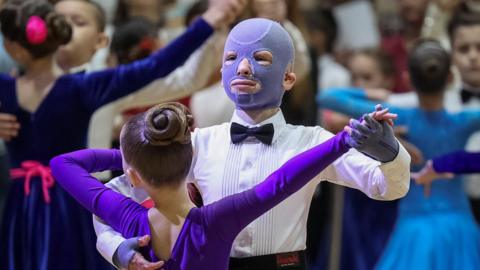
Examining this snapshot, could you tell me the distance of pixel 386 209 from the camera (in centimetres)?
461

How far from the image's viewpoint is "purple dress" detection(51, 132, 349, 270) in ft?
7.72

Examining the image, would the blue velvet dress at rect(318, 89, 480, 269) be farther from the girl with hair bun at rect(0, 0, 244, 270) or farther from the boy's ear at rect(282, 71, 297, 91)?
the boy's ear at rect(282, 71, 297, 91)

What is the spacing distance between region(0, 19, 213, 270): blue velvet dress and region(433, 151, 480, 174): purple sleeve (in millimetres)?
1050

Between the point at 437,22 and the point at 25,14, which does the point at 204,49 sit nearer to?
the point at 25,14

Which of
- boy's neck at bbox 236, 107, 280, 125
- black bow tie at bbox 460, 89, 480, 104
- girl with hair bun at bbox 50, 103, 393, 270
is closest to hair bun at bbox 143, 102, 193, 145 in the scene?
girl with hair bun at bbox 50, 103, 393, 270

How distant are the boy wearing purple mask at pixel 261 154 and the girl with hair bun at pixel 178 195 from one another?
12 cm

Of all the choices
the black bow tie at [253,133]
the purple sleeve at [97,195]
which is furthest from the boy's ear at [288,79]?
the purple sleeve at [97,195]

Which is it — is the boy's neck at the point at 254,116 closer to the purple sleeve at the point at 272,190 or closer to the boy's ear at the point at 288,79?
the boy's ear at the point at 288,79

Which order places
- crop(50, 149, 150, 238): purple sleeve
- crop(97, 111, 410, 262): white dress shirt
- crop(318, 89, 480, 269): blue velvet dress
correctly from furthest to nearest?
crop(318, 89, 480, 269): blue velvet dress < crop(97, 111, 410, 262): white dress shirt < crop(50, 149, 150, 238): purple sleeve

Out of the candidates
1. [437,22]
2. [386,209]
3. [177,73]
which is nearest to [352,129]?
[177,73]

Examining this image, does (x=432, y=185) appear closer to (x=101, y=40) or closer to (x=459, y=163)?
(x=459, y=163)

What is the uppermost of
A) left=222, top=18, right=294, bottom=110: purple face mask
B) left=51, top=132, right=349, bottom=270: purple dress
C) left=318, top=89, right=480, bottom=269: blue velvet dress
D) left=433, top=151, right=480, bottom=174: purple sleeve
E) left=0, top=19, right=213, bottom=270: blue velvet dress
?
left=222, top=18, right=294, bottom=110: purple face mask

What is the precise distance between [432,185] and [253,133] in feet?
4.42

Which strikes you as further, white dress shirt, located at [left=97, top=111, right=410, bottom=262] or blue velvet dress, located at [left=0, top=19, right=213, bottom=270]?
blue velvet dress, located at [left=0, top=19, right=213, bottom=270]
